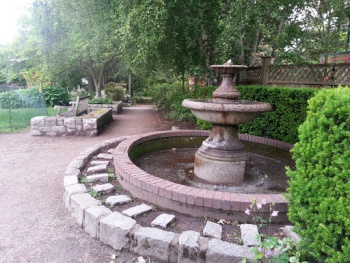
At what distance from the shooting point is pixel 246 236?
231cm

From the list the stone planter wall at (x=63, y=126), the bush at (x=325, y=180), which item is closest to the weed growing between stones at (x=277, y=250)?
the bush at (x=325, y=180)

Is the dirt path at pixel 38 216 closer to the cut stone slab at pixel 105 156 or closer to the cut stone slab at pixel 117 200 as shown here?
the cut stone slab at pixel 117 200

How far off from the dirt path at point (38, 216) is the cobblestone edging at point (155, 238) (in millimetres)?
118

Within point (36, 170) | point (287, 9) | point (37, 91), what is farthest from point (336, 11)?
point (37, 91)

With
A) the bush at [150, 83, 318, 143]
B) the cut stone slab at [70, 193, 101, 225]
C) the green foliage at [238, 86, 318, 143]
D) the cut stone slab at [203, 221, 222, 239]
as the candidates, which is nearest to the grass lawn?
the cut stone slab at [70, 193, 101, 225]

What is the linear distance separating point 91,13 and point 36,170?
23.9 ft

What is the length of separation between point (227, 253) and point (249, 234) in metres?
0.38

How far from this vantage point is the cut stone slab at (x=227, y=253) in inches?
80.1

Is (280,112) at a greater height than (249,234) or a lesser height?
greater

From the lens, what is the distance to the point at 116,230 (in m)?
2.36

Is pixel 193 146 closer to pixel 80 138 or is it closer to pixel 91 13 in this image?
pixel 80 138

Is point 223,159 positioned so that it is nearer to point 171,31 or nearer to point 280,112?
point 280,112

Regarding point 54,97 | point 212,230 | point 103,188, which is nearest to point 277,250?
point 212,230

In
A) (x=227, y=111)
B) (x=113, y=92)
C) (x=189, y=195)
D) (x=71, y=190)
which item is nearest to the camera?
(x=189, y=195)
